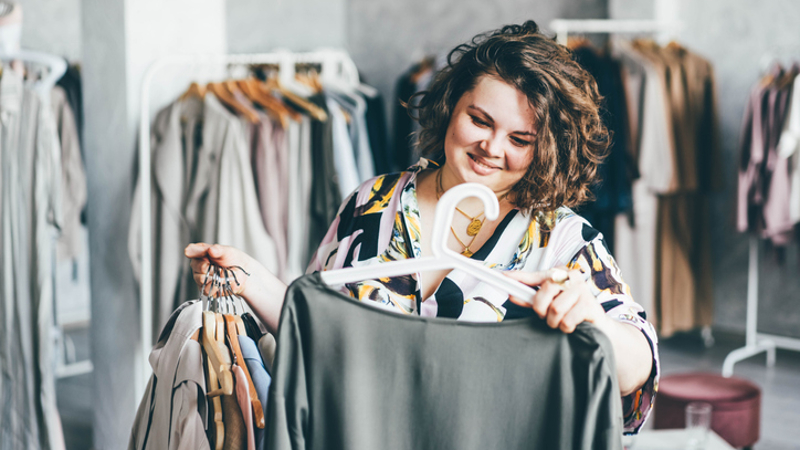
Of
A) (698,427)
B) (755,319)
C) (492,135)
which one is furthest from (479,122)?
(755,319)

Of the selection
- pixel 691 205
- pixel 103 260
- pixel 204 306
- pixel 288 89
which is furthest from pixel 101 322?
pixel 691 205

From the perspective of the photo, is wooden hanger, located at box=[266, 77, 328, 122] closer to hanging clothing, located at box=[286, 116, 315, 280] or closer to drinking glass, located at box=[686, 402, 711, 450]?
hanging clothing, located at box=[286, 116, 315, 280]

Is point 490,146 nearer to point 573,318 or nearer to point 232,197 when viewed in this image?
point 573,318

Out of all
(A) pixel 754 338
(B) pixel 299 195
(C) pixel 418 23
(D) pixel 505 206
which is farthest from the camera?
(C) pixel 418 23

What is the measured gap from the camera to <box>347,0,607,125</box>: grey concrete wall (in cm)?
422

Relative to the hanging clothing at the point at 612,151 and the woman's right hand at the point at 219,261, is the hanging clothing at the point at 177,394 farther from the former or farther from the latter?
the hanging clothing at the point at 612,151

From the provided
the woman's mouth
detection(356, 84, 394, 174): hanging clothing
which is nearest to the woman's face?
the woman's mouth

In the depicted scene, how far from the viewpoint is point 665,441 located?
6.14ft

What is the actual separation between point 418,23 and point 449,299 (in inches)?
145

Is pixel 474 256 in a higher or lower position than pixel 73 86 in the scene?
lower

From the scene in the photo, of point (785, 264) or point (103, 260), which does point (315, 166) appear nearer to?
point (103, 260)

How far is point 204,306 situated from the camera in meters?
1.24

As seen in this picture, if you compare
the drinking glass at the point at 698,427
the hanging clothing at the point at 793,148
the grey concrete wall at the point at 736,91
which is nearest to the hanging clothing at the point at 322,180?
the drinking glass at the point at 698,427

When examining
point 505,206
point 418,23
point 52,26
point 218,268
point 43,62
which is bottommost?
point 218,268
